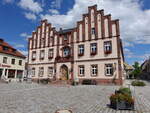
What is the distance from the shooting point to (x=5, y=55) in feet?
108

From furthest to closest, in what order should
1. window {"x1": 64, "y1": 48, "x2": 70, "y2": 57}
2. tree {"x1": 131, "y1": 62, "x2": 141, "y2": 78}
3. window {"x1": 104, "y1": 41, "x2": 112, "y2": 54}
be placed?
tree {"x1": 131, "y1": 62, "x2": 141, "y2": 78}
window {"x1": 64, "y1": 48, "x2": 70, "y2": 57}
window {"x1": 104, "y1": 41, "x2": 112, "y2": 54}

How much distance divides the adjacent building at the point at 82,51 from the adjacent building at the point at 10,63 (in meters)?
6.79

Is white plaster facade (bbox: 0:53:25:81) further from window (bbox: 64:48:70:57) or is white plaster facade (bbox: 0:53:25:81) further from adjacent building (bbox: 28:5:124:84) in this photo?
window (bbox: 64:48:70:57)

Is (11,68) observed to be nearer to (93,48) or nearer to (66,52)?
(66,52)

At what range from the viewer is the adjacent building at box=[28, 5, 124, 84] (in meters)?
22.2

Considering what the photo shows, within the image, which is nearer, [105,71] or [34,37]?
[105,71]

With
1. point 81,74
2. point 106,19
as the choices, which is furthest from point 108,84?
point 106,19

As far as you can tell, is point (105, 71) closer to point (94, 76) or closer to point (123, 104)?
point (94, 76)

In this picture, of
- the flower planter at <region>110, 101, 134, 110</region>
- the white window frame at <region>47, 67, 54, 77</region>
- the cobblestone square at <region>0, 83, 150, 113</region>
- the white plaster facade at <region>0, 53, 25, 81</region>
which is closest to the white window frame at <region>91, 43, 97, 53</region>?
the white window frame at <region>47, 67, 54, 77</region>

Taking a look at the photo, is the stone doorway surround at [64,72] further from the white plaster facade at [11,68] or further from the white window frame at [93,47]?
the white plaster facade at [11,68]

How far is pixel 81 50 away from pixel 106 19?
714 centimetres

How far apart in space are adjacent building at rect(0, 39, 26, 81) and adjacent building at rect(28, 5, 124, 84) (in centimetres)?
679

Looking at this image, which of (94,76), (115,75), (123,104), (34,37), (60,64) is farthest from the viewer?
(34,37)

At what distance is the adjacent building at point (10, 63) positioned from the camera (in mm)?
32172
